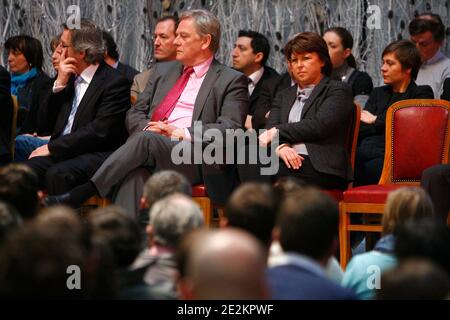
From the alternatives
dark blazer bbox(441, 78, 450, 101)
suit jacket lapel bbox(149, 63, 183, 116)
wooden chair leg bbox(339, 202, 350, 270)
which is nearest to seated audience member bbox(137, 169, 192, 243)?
wooden chair leg bbox(339, 202, 350, 270)

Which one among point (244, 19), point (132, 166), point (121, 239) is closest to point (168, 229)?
point (121, 239)

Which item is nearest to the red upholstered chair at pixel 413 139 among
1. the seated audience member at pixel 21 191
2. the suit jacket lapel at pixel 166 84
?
the suit jacket lapel at pixel 166 84

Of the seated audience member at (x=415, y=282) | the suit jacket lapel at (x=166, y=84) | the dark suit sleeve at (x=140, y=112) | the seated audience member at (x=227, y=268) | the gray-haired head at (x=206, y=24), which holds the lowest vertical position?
the seated audience member at (x=415, y=282)

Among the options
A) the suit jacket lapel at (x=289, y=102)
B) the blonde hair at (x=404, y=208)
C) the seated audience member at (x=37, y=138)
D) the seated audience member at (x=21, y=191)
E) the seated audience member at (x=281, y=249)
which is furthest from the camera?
the seated audience member at (x=37, y=138)

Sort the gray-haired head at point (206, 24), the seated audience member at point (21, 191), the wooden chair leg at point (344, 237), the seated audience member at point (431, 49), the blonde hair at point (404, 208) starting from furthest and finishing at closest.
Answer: the seated audience member at point (431, 49) < the gray-haired head at point (206, 24) < the wooden chair leg at point (344, 237) < the seated audience member at point (21, 191) < the blonde hair at point (404, 208)

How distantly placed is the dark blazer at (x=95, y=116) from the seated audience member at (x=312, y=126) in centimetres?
89

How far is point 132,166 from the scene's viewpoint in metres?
5.77

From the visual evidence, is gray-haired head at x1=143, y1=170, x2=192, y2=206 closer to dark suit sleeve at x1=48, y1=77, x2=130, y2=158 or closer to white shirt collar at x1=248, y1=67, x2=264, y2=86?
dark suit sleeve at x1=48, y1=77, x2=130, y2=158

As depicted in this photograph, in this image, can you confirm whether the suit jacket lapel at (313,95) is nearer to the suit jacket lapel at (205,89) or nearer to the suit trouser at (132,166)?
the suit jacket lapel at (205,89)

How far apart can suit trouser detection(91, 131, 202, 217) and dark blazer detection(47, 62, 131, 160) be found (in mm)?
399

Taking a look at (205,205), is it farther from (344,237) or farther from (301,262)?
(301,262)

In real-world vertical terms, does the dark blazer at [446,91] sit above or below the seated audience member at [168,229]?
above

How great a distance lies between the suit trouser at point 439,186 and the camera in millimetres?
5547

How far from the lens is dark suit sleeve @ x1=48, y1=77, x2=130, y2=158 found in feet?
20.1
